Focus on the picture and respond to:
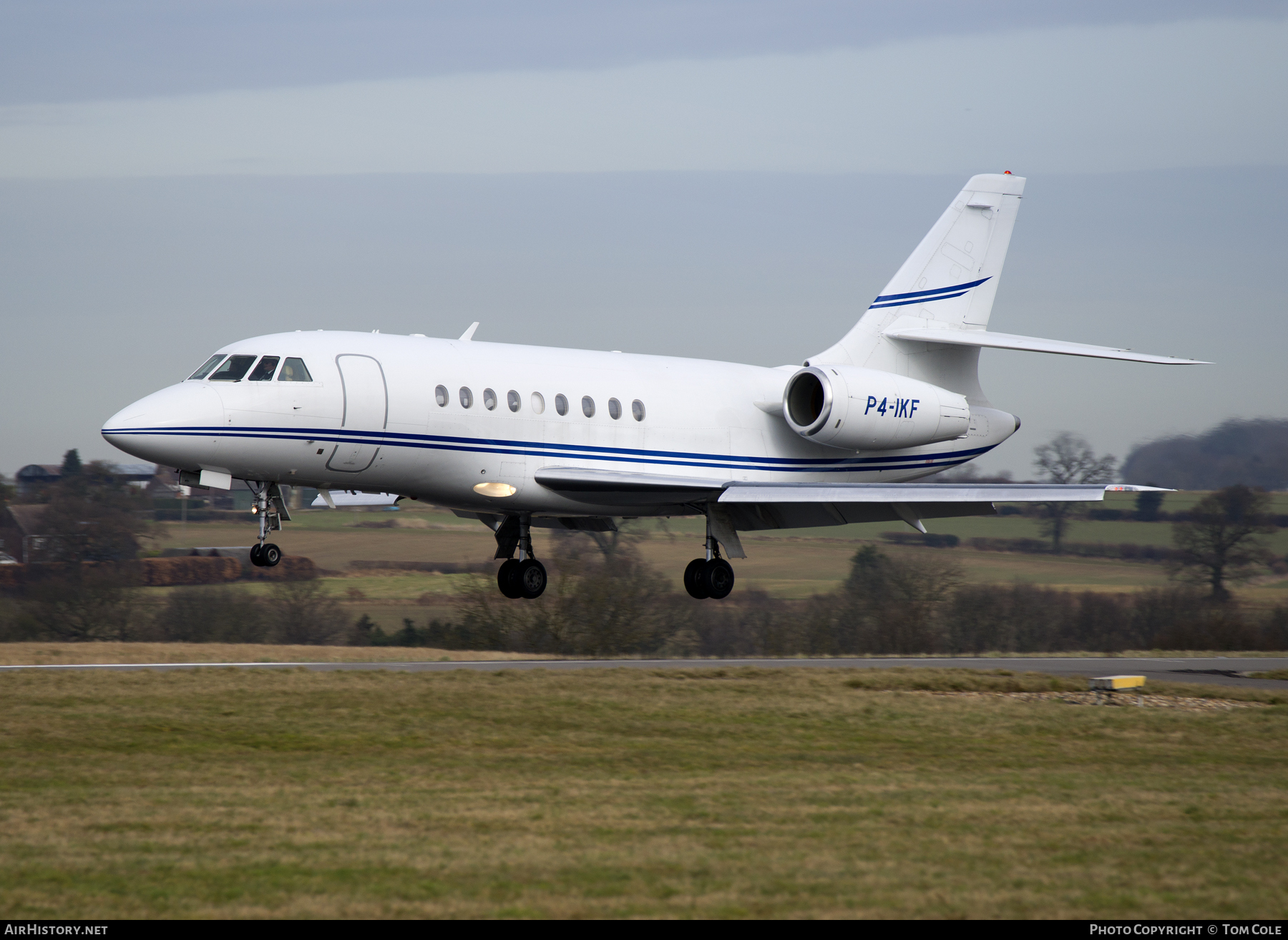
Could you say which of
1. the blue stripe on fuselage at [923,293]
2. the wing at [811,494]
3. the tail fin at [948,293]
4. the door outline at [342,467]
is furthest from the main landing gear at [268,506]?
the blue stripe on fuselage at [923,293]

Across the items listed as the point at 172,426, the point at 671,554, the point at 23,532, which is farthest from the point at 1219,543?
the point at 23,532

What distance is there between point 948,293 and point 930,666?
9408mm

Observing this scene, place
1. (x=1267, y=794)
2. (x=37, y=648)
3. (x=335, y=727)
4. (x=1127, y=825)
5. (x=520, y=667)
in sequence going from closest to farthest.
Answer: (x=1127, y=825), (x=1267, y=794), (x=335, y=727), (x=520, y=667), (x=37, y=648)

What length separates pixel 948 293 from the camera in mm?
26625

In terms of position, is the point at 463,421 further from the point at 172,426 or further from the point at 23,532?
the point at 23,532

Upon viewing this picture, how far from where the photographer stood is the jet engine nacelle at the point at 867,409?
23.6m

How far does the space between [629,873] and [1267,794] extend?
8.34m

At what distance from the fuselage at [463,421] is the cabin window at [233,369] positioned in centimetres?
4

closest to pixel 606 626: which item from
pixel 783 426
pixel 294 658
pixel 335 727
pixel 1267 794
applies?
pixel 294 658

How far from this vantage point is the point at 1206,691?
25688 mm

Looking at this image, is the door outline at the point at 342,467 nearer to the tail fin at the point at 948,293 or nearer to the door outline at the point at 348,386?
the door outline at the point at 348,386

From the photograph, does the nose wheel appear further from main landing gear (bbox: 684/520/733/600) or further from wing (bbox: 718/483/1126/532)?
main landing gear (bbox: 684/520/733/600)

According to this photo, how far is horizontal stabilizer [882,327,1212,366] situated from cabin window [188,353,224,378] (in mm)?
12598
